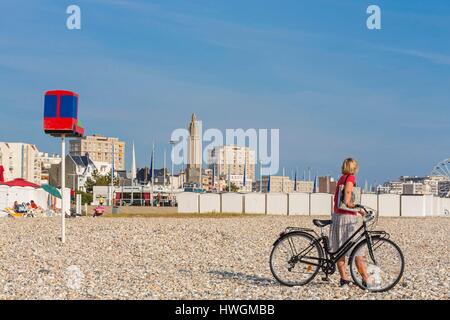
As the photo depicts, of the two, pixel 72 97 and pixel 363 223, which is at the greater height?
pixel 72 97

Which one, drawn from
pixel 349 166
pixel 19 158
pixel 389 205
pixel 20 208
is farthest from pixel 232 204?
pixel 19 158

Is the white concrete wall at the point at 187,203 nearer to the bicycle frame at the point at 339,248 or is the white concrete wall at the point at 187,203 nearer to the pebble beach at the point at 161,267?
the pebble beach at the point at 161,267

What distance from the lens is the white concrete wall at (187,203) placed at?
1752 inches

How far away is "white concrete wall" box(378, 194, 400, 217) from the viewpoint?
47.4m

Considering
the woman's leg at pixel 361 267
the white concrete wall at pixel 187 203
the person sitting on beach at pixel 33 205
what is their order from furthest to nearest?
the white concrete wall at pixel 187 203
the person sitting on beach at pixel 33 205
the woman's leg at pixel 361 267

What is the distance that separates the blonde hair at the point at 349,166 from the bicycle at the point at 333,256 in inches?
19.1

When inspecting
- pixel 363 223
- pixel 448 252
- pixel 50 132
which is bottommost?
pixel 448 252

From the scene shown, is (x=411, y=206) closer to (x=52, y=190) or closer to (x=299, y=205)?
(x=299, y=205)

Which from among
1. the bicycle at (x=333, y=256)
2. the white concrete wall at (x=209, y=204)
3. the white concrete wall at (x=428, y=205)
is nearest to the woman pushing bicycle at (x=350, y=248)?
the bicycle at (x=333, y=256)

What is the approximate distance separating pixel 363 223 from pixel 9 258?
7318 millimetres

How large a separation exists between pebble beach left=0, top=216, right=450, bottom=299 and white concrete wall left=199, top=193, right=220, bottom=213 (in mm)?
24271
